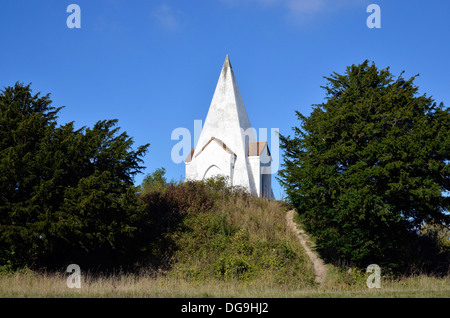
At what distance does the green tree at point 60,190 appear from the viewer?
15.1 m

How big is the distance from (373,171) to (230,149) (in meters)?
15.8

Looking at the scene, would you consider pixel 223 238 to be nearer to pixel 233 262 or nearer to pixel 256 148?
pixel 233 262

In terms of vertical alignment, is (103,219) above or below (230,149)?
below

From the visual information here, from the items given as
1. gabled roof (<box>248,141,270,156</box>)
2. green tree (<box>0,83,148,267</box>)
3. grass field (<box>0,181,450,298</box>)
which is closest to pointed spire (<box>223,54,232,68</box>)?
gabled roof (<box>248,141,270,156</box>)

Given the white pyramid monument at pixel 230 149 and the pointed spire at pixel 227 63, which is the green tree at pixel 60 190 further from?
the pointed spire at pixel 227 63

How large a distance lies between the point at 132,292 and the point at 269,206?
15.7 meters

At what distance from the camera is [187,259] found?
19.5 meters

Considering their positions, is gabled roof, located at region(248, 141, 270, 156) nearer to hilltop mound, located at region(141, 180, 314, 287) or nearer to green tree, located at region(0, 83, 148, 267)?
hilltop mound, located at region(141, 180, 314, 287)

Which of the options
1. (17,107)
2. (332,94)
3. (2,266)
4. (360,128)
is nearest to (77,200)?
(2,266)

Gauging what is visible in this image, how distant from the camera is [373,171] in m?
17.1

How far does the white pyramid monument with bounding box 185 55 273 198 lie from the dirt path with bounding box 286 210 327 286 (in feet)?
21.1

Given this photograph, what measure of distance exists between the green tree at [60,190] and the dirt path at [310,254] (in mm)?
8484

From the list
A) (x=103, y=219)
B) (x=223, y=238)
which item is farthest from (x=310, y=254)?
(x=103, y=219)
